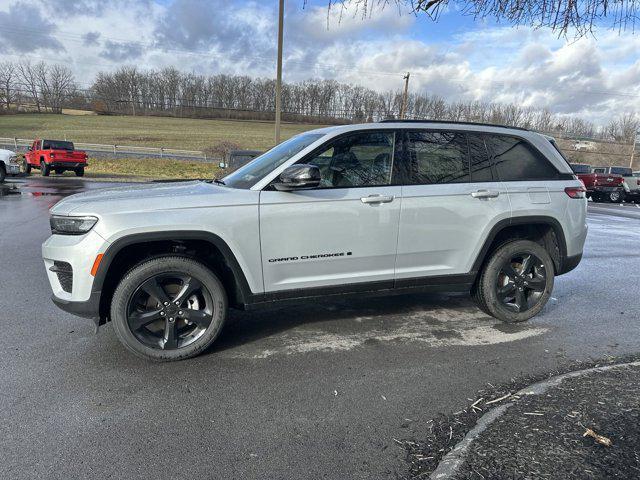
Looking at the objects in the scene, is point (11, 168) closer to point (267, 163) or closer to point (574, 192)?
point (267, 163)

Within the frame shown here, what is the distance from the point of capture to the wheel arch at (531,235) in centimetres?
436

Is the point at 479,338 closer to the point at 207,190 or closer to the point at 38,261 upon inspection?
A: the point at 207,190

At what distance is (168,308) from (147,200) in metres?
0.87

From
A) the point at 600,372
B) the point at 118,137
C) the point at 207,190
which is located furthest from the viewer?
the point at 118,137

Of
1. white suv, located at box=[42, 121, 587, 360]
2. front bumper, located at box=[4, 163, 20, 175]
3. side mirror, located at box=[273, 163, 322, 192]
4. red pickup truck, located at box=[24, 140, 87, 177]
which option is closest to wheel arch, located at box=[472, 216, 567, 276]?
white suv, located at box=[42, 121, 587, 360]

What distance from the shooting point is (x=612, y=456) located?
2.37 metres

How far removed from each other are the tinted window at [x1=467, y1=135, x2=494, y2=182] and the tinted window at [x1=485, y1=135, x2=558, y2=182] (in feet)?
0.29

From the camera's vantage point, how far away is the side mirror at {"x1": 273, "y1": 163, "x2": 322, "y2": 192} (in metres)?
3.48

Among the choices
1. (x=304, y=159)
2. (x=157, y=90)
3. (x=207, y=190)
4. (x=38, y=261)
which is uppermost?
(x=157, y=90)

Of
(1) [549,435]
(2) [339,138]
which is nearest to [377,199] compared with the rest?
(2) [339,138]

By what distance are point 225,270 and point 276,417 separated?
1.37 meters

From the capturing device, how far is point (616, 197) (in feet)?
77.4

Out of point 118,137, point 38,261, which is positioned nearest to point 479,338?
point 38,261

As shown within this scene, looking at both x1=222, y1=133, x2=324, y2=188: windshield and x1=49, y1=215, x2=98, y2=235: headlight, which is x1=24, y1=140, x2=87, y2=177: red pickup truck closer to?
x1=222, y1=133, x2=324, y2=188: windshield
